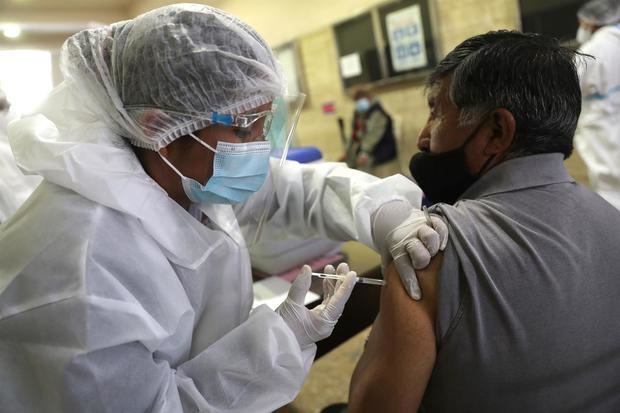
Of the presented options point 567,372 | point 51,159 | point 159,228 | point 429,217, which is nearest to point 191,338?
point 159,228

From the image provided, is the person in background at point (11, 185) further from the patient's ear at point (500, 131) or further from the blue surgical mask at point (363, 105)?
the blue surgical mask at point (363, 105)

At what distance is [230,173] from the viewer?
38.8 inches

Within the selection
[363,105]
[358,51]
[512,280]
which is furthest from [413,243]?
Answer: [358,51]

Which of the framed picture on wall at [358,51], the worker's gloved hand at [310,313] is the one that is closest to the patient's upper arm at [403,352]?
the worker's gloved hand at [310,313]

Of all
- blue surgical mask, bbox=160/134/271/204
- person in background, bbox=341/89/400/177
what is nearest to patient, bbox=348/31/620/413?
blue surgical mask, bbox=160/134/271/204

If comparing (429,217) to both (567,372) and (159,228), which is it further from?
(159,228)

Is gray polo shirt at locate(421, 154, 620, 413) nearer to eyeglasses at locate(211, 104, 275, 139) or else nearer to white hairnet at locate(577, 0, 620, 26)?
eyeglasses at locate(211, 104, 275, 139)

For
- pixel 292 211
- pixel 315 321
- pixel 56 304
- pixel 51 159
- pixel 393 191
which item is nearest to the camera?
pixel 56 304

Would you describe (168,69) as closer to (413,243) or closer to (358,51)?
(413,243)

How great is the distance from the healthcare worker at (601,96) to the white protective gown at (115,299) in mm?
2590

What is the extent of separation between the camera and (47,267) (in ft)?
2.50

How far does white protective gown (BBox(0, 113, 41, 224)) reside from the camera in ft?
6.12

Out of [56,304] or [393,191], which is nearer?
[56,304]

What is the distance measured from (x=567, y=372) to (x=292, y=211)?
2.93 feet
